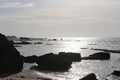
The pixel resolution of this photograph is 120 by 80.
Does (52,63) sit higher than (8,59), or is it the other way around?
(8,59)

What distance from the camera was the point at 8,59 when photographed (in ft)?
154

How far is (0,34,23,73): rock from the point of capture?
152 feet

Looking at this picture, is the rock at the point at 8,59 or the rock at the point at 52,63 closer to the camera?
the rock at the point at 8,59

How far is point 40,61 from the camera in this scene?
59.8 metres

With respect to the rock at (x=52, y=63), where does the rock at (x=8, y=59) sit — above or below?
above

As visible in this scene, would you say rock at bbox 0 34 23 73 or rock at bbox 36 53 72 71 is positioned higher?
rock at bbox 0 34 23 73

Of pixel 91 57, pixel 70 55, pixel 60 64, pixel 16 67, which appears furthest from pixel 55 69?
pixel 91 57

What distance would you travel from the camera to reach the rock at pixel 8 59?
46.4 meters

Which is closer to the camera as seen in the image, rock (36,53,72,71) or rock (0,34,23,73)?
rock (0,34,23,73)

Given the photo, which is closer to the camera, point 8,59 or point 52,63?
point 8,59

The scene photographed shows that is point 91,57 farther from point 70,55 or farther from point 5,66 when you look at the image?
point 5,66

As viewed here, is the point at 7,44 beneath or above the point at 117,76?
above

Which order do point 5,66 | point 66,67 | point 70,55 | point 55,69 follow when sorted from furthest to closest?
point 70,55, point 66,67, point 55,69, point 5,66

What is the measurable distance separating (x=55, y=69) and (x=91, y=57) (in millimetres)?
→ 32911
